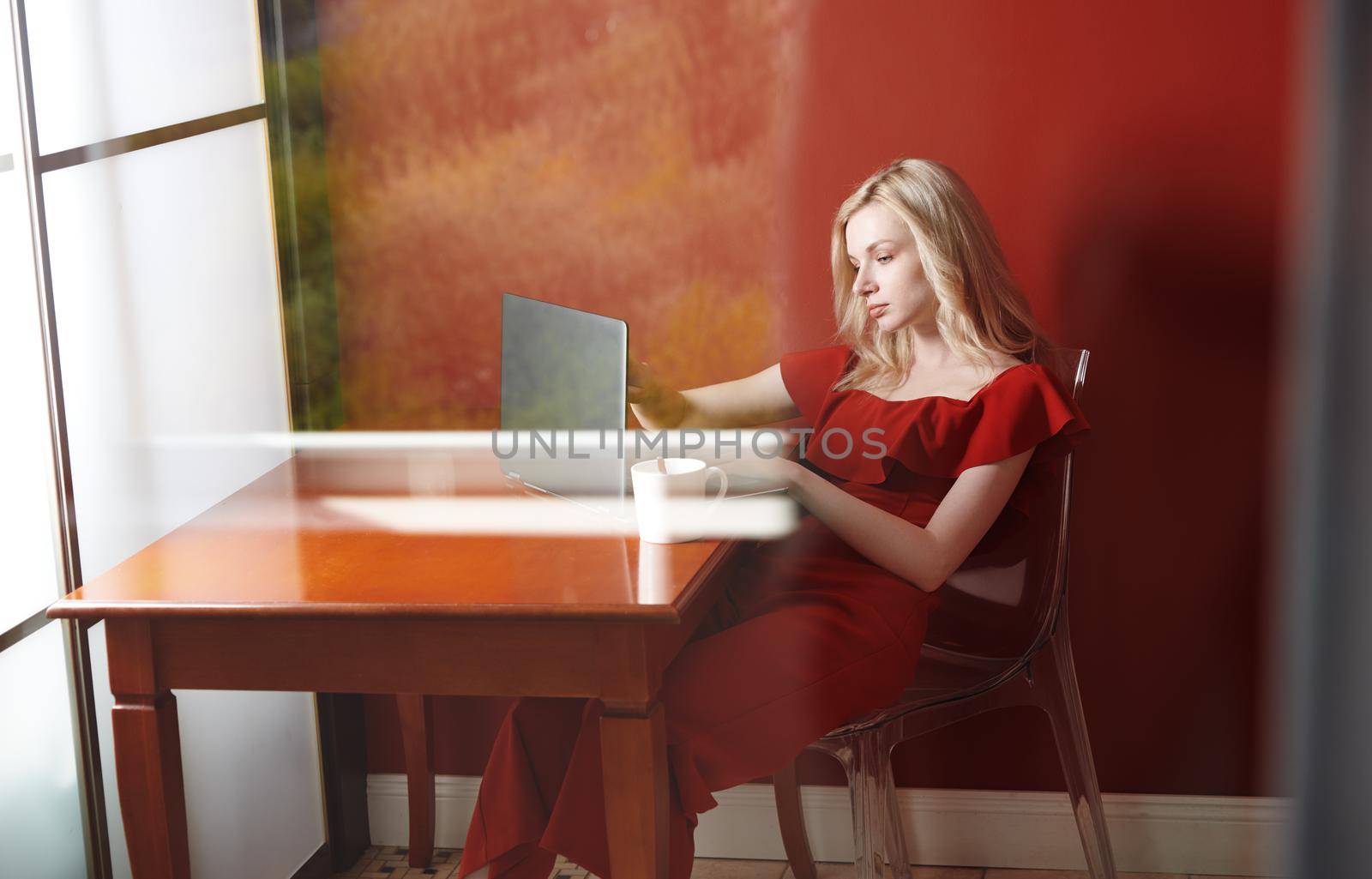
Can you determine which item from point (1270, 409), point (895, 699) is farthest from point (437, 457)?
point (1270, 409)

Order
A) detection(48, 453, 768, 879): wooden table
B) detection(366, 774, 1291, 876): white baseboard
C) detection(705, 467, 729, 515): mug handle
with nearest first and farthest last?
detection(48, 453, 768, 879): wooden table, detection(705, 467, 729, 515): mug handle, detection(366, 774, 1291, 876): white baseboard

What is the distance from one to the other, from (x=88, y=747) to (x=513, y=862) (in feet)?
1.21

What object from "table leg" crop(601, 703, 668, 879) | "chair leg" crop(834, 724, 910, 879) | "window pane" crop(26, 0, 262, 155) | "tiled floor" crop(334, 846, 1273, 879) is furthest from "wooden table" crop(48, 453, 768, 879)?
"tiled floor" crop(334, 846, 1273, 879)

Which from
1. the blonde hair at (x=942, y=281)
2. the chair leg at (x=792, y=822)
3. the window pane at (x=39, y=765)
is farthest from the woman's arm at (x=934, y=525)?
the window pane at (x=39, y=765)

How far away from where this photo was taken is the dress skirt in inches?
38.4

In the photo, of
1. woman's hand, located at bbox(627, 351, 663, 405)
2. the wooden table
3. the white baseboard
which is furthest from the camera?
the white baseboard

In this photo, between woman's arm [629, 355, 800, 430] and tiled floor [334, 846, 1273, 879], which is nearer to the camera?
woman's arm [629, 355, 800, 430]

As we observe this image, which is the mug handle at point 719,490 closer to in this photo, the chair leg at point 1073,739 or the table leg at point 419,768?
the chair leg at point 1073,739

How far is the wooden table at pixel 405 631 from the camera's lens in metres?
0.89

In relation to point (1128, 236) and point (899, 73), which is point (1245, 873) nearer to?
point (1128, 236)

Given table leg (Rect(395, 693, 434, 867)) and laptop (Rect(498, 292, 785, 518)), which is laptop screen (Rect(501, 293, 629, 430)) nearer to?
laptop (Rect(498, 292, 785, 518))

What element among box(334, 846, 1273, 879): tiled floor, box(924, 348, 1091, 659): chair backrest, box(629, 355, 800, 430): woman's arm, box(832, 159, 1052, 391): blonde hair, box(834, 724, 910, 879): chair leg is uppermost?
box(832, 159, 1052, 391): blonde hair

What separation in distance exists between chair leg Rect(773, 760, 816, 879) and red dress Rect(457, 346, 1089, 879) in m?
0.32

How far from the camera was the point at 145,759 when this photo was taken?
3.16ft
